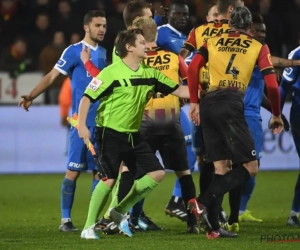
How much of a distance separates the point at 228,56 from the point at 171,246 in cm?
185

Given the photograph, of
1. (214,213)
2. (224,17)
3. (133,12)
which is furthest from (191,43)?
(214,213)

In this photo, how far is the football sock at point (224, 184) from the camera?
821 cm

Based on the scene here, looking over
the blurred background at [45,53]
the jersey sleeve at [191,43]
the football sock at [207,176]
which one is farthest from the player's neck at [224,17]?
the blurred background at [45,53]

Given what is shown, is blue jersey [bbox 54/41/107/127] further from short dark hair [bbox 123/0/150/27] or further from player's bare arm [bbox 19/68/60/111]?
short dark hair [bbox 123/0/150/27]

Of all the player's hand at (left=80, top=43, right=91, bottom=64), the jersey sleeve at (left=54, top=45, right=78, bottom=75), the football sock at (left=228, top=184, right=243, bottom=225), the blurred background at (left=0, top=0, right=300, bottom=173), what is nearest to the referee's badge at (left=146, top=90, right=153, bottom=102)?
the player's hand at (left=80, top=43, right=91, bottom=64)

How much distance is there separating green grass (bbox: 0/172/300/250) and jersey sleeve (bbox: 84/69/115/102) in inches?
52.3

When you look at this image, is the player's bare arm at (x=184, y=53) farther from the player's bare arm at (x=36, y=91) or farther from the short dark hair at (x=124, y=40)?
the player's bare arm at (x=36, y=91)

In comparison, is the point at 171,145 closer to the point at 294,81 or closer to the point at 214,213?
the point at 214,213

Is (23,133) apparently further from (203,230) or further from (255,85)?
(203,230)

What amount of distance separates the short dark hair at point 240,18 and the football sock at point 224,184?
4.41 ft

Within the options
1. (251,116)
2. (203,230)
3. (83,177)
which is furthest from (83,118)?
(83,177)

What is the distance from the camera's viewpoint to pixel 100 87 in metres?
8.31

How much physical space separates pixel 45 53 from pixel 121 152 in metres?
9.92

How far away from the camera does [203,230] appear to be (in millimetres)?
8523
